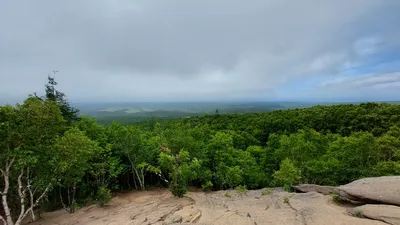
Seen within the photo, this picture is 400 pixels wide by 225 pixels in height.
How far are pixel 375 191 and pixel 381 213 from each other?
2.82 metres

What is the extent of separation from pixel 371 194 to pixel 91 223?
17.5 meters

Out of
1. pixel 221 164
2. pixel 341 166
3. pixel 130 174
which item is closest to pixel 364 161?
pixel 341 166

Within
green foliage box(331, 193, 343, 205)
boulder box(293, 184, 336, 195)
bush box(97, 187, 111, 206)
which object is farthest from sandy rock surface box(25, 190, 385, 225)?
bush box(97, 187, 111, 206)

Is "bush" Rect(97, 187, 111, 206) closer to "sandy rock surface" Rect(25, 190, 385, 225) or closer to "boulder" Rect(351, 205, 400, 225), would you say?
"sandy rock surface" Rect(25, 190, 385, 225)

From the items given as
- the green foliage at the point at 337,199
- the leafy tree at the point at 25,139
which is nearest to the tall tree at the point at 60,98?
the leafy tree at the point at 25,139

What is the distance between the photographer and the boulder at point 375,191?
13016 millimetres

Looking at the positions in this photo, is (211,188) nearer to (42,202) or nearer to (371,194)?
(42,202)

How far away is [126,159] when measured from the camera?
100ft

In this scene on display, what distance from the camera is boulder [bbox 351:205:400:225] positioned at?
10735 mm

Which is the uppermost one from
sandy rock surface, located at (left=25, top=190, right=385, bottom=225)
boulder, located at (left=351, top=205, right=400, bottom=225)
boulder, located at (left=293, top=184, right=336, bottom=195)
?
boulder, located at (left=351, top=205, right=400, bottom=225)

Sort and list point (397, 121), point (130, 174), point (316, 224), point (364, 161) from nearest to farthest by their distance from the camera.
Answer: point (316, 224) < point (364, 161) < point (130, 174) < point (397, 121)

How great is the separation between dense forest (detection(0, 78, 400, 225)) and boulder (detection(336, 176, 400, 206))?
30.6 ft

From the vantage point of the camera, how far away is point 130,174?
32.7 meters

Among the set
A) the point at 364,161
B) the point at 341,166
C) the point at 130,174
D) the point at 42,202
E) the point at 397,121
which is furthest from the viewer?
the point at 397,121
